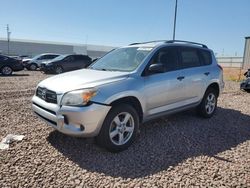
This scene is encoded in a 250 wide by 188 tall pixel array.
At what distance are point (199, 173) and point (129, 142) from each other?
4.02 feet

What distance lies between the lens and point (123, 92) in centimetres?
384

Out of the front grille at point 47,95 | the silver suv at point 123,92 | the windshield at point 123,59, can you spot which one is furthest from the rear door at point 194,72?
the front grille at point 47,95

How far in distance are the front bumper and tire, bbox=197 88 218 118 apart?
3035mm

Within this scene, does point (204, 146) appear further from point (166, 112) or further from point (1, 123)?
point (1, 123)

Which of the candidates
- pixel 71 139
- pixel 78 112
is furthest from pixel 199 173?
pixel 71 139

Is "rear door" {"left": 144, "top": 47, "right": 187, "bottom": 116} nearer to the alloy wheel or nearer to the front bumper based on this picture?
the alloy wheel

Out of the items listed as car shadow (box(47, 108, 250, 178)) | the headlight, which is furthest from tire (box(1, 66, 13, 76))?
the headlight

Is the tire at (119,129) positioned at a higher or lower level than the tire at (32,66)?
higher

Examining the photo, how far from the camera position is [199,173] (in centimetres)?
339

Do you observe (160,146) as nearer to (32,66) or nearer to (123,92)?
(123,92)

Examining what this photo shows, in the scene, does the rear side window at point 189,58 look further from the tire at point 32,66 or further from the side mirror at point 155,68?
the tire at point 32,66

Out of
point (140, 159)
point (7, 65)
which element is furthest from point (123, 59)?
point (7, 65)

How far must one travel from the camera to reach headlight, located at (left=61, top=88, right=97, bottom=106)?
355 centimetres

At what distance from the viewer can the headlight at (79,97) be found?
140 inches
